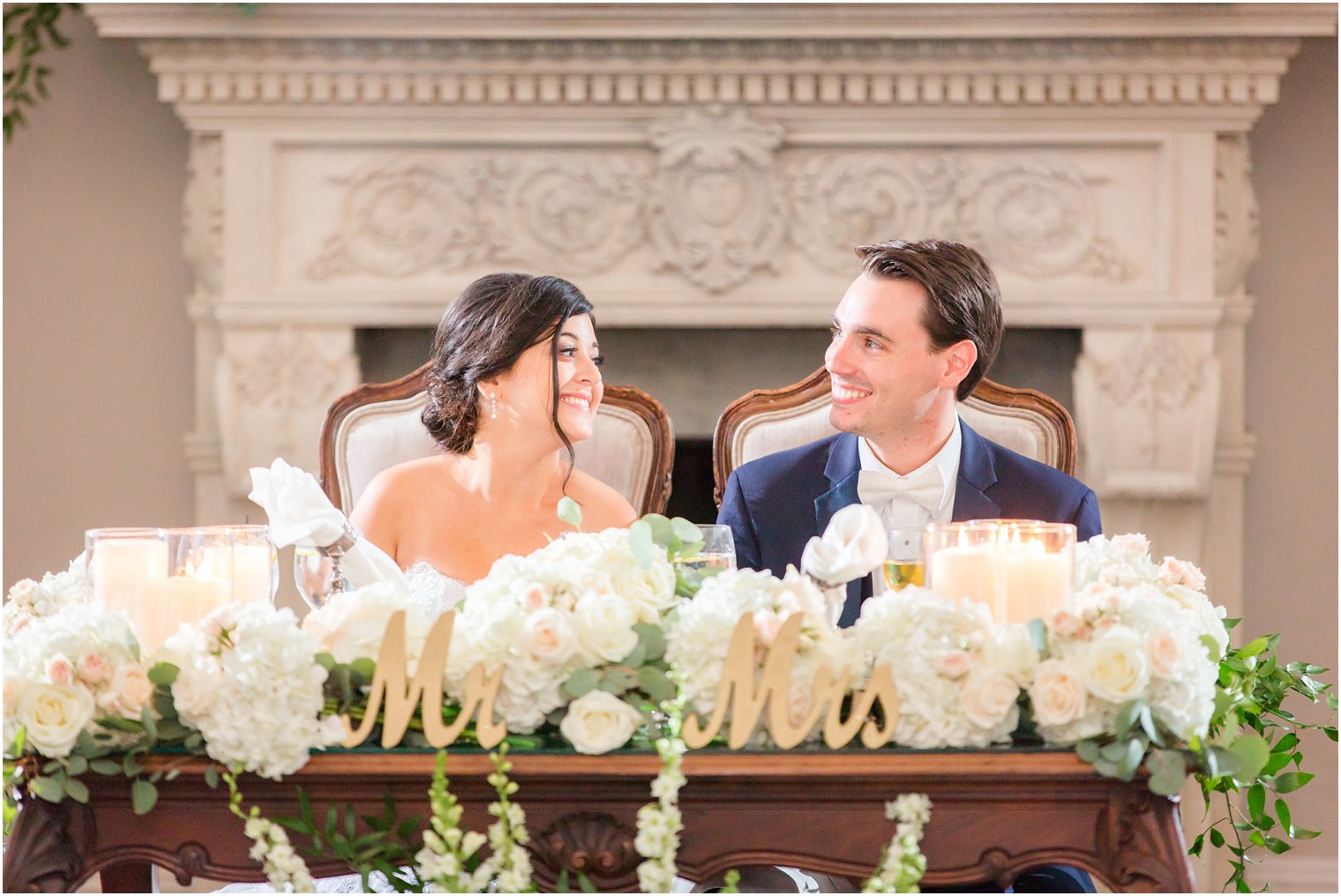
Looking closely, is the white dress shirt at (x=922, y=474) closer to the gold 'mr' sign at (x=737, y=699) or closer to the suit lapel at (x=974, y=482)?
the suit lapel at (x=974, y=482)

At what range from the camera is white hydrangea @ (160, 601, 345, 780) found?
3.98 feet

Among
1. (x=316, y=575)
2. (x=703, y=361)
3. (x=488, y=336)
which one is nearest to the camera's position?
(x=316, y=575)

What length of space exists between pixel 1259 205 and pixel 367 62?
2883 mm

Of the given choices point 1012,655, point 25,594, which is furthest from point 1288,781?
point 25,594

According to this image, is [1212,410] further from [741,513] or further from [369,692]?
[369,692]

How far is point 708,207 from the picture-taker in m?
3.96

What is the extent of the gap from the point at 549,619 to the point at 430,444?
1.49 metres

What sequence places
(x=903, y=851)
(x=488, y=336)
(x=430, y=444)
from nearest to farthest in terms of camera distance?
(x=903, y=851), (x=488, y=336), (x=430, y=444)

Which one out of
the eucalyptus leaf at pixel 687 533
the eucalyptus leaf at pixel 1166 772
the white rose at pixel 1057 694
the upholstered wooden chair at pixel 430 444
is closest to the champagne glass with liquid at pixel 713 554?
the eucalyptus leaf at pixel 687 533

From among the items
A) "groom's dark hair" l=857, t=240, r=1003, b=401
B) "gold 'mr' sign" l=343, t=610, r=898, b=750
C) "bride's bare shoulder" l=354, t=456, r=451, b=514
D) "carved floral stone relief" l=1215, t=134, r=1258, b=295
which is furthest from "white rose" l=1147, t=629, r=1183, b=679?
"carved floral stone relief" l=1215, t=134, r=1258, b=295

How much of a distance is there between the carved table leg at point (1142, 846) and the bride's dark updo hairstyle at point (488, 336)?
1.37m

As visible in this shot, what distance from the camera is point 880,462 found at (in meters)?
2.39

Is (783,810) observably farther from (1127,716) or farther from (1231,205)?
(1231,205)

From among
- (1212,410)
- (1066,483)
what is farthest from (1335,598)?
(1066,483)
